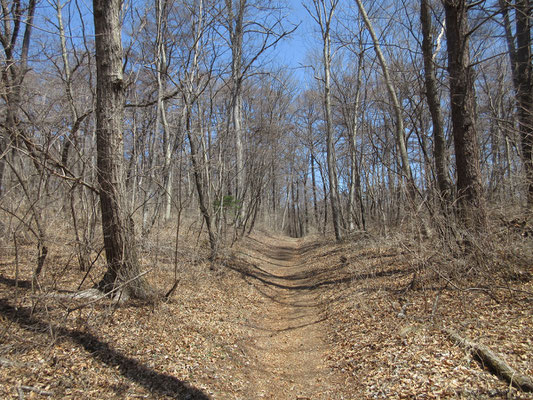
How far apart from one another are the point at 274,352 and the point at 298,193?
3425cm

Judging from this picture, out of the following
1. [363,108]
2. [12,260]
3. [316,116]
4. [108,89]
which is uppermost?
[316,116]

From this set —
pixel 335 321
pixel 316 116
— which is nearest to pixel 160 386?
pixel 335 321

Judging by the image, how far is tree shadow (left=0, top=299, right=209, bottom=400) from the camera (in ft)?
12.5

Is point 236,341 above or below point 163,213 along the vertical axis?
below

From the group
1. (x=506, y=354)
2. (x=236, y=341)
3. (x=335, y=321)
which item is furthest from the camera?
(x=335, y=321)

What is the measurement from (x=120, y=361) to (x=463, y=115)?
22.5ft

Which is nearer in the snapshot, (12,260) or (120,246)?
(120,246)

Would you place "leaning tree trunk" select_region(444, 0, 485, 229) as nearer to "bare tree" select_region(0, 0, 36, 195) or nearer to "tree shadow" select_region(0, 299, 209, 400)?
"tree shadow" select_region(0, 299, 209, 400)

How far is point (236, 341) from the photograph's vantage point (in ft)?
18.4

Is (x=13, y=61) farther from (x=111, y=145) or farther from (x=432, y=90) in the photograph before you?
(x=432, y=90)

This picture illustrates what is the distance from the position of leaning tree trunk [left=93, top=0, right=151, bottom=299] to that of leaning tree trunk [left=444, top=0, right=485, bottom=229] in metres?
5.87

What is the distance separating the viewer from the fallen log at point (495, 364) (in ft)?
9.89

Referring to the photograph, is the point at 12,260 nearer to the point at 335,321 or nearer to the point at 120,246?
the point at 120,246

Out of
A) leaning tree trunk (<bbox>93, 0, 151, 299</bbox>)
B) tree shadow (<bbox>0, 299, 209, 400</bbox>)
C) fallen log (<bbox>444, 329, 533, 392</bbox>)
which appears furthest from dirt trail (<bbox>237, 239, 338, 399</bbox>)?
leaning tree trunk (<bbox>93, 0, 151, 299</bbox>)
